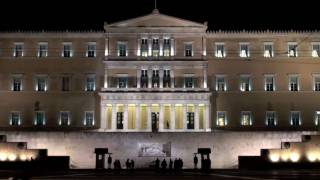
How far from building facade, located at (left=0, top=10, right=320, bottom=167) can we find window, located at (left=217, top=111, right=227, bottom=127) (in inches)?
4.2

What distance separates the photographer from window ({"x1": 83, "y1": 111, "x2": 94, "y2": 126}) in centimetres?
6209

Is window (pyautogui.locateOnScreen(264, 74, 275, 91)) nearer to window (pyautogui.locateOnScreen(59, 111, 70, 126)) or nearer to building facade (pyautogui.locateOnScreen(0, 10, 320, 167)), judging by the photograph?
building facade (pyautogui.locateOnScreen(0, 10, 320, 167))

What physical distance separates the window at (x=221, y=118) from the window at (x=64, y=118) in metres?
15.9

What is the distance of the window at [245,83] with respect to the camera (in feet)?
206

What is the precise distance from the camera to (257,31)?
63594 millimetres

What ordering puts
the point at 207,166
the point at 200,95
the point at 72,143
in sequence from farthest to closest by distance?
the point at 200,95
the point at 72,143
the point at 207,166

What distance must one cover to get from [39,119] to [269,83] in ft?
81.3

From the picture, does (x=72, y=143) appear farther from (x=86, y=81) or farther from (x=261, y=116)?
(x=261, y=116)

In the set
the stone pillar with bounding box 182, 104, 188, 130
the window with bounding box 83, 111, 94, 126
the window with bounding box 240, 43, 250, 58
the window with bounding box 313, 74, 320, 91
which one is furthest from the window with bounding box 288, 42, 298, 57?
the window with bounding box 83, 111, 94, 126

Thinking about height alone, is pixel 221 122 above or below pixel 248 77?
below

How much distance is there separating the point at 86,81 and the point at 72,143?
13436mm

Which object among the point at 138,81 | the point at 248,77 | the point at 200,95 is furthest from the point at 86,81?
the point at 248,77

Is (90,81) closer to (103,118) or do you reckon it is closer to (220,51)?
(103,118)

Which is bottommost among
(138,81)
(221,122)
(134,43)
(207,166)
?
(207,166)
